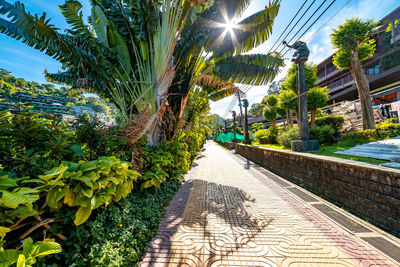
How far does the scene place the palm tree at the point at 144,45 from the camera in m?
3.57

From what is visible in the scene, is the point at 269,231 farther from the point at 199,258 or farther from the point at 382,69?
the point at 382,69

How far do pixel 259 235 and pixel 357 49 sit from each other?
11.4m

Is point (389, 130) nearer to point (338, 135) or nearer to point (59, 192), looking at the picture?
point (338, 135)

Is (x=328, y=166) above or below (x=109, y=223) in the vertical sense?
above

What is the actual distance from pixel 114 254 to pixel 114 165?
3.22 ft

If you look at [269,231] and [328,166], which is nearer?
[269,231]

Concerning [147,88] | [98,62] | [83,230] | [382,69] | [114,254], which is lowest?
[114,254]

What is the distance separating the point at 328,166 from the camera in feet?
11.8

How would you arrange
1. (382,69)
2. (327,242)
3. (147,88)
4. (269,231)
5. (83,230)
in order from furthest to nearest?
(382,69) < (147,88) < (269,231) < (327,242) < (83,230)

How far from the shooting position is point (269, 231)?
262cm

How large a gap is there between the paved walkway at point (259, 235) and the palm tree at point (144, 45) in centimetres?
207

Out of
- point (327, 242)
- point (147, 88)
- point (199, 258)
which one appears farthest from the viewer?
point (147, 88)

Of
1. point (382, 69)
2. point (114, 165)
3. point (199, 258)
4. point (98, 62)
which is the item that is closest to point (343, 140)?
point (199, 258)

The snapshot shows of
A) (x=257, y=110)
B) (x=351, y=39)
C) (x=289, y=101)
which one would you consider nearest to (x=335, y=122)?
(x=289, y=101)
